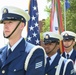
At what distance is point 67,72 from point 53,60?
0.27 metres

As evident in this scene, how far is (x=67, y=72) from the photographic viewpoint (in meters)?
4.64

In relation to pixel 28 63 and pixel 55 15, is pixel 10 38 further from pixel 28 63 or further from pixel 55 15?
pixel 55 15

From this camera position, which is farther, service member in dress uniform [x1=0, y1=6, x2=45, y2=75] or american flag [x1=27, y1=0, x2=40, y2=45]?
american flag [x1=27, y1=0, x2=40, y2=45]

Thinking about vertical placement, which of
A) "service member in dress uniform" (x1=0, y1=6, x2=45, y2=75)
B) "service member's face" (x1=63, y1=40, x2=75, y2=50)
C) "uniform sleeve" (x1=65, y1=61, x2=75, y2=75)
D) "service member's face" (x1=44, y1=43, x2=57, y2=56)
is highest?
"service member in dress uniform" (x1=0, y1=6, x2=45, y2=75)

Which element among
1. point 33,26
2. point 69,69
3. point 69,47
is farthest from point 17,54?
point 33,26

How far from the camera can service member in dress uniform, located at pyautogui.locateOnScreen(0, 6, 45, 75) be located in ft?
10.8

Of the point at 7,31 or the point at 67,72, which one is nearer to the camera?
the point at 7,31

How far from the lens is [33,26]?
26.5 feet

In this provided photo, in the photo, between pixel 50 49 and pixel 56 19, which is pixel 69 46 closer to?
pixel 50 49

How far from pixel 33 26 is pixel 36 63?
15.8 ft

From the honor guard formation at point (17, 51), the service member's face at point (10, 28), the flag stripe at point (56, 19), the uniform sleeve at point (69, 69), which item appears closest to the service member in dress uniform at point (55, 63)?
the uniform sleeve at point (69, 69)

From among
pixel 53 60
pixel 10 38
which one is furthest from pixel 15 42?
pixel 53 60

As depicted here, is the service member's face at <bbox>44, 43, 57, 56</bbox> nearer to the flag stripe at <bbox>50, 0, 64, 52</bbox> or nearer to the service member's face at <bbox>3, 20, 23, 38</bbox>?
the service member's face at <bbox>3, 20, 23, 38</bbox>

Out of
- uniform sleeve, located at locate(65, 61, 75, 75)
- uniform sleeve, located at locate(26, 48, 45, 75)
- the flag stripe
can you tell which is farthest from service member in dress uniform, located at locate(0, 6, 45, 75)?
the flag stripe
